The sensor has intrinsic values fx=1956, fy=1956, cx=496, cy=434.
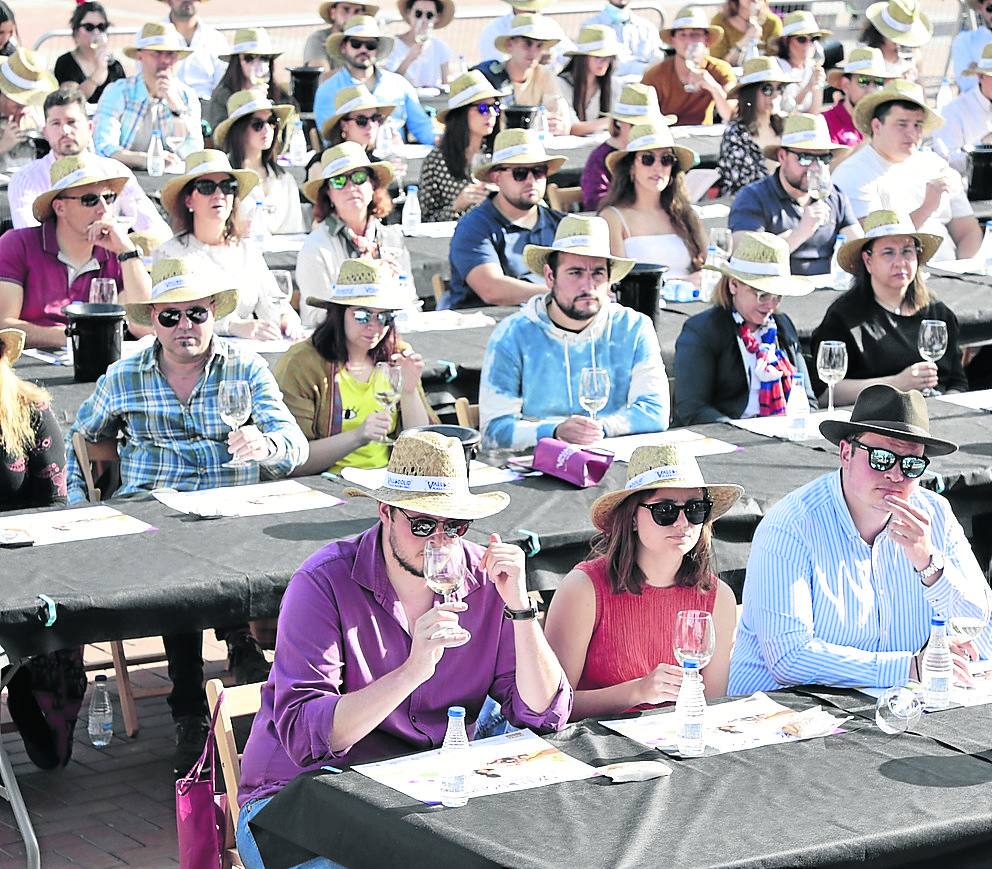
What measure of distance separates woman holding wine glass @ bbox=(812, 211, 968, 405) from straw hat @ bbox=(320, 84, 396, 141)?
3842 mm

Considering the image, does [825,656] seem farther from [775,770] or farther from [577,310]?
[577,310]

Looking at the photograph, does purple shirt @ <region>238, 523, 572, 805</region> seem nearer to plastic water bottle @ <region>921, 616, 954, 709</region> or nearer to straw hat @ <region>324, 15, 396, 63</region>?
plastic water bottle @ <region>921, 616, 954, 709</region>

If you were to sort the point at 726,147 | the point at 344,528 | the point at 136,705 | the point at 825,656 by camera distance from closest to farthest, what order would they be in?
the point at 825,656, the point at 344,528, the point at 136,705, the point at 726,147

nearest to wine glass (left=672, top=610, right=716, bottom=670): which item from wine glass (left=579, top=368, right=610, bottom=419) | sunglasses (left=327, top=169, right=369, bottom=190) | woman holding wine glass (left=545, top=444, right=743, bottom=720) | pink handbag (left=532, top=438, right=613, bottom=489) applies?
woman holding wine glass (left=545, top=444, right=743, bottom=720)

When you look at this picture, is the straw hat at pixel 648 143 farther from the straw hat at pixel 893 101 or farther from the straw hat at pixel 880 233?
the straw hat at pixel 880 233

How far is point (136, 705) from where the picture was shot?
23.1ft

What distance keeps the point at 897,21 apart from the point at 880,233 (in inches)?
307

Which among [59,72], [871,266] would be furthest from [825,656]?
[59,72]

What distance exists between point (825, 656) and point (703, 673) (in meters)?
0.38

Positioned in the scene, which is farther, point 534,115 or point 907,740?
point 534,115

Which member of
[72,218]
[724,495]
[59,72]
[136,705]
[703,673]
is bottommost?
[136,705]

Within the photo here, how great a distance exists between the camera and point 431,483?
4.48 meters

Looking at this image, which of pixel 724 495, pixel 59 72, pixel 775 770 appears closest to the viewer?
pixel 775 770

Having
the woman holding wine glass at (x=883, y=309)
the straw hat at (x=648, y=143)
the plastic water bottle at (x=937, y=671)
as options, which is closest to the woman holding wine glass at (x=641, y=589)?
the plastic water bottle at (x=937, y=671)
